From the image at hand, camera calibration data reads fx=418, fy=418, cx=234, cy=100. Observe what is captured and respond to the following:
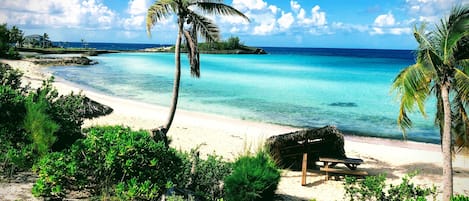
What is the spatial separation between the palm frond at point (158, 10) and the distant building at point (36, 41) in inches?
2884

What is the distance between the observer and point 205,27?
10.7 metres

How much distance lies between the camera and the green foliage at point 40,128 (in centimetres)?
549

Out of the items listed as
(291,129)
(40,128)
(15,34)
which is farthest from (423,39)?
(15,34)

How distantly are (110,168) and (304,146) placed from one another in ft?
24.3

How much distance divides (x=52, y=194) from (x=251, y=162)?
3.09 m

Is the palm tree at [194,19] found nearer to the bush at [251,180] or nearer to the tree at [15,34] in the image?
the bush at [251,180]

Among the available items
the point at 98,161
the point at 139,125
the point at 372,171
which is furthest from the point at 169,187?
the point at 139,125

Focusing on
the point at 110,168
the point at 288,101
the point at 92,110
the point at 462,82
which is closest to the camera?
the point at 110,168

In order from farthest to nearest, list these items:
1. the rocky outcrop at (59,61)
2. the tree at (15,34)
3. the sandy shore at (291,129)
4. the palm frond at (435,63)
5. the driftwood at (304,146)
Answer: the tree at (15,34)
the rocky outcrop at (59,61)
the driftwood at (304,146)
the sandy shore at (291,129)
the palm frond at (435,63)

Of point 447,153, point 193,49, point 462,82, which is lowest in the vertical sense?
point 447,153

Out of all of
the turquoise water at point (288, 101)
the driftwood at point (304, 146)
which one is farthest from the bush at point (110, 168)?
the turquoise water at point (288, 101)

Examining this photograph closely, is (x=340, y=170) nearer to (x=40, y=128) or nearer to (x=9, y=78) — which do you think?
(x=40, y=128)

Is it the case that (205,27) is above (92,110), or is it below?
above

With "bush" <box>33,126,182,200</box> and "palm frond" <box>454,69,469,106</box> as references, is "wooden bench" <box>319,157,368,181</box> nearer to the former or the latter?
"palm frond" <box>454,69,469,106</box>
